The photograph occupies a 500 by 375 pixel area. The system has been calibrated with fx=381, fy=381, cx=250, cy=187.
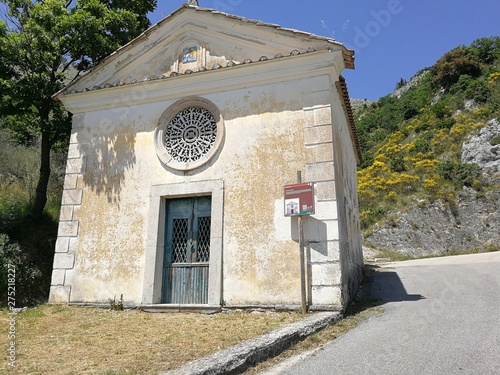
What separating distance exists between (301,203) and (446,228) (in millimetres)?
20695

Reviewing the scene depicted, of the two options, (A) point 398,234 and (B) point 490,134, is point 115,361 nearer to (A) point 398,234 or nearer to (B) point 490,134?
(A) point 398,234

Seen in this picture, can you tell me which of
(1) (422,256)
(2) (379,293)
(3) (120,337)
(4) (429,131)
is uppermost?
(4) (429,131)

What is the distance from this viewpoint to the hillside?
2373cm

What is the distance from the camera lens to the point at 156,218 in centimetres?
812

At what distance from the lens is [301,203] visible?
23.0 ft

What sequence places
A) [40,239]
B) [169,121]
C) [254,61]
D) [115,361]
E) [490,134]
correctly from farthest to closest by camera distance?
1. [490,134]
2. [40,239]
3. [169,121]
4. [254,61]
5. [115,361]

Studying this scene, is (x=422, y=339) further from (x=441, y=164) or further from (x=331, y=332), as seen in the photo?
(x=441, y=164)

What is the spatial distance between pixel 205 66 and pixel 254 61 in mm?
1428

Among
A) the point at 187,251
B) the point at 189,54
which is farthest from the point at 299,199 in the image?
the point at 189,54

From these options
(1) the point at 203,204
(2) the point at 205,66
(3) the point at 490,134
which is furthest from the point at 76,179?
(3) the point at 490,134

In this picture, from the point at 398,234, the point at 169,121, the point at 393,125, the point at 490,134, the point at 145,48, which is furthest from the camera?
the point at 393,125

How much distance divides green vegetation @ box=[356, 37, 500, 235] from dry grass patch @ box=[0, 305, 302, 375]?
20131mm

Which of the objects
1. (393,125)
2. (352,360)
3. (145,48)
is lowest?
(352,360)

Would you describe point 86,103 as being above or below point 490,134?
below
